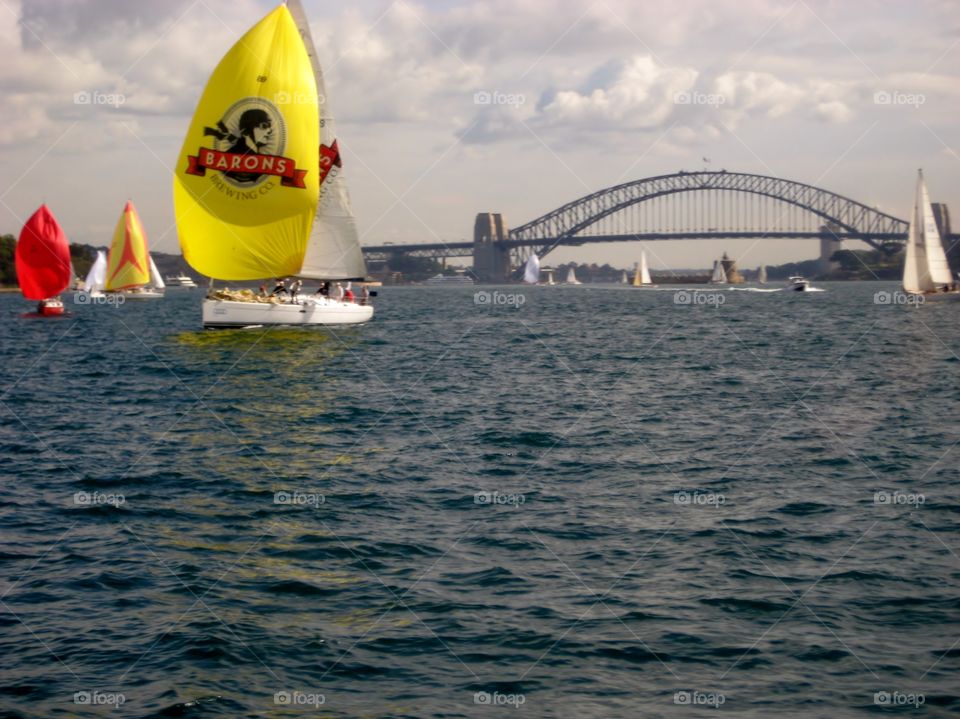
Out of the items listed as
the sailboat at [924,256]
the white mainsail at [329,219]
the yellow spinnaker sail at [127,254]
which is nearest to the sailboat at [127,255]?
the yellow spinnaker sail at [127,254]

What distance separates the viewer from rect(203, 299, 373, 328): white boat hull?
34406mm

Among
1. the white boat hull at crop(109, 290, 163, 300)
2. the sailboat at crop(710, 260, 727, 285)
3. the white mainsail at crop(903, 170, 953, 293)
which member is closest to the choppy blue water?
the white mainsail at crop(903, 170, 953, 293)

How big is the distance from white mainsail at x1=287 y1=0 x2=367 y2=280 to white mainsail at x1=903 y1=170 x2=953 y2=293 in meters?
35.3

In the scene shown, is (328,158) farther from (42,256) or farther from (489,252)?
(489,252)

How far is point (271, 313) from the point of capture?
35.7m

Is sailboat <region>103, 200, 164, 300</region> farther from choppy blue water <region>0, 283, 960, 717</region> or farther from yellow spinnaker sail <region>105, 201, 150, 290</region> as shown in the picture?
choppy blue water <region>0, 283, 960, 717</region>

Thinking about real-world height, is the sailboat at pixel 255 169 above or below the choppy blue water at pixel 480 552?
above

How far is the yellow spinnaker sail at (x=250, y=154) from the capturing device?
32469 mm

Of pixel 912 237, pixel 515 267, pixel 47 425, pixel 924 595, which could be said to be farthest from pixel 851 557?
pixel 515 267

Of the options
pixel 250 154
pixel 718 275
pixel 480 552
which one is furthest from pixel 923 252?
pixel 718 275

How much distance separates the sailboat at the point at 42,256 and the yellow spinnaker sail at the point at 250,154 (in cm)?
1782

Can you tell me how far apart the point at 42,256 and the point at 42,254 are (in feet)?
0.51

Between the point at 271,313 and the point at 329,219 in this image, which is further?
the point at 329,219

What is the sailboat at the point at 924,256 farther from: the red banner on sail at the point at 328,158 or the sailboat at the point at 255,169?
the sailboat at the point at 255,169
